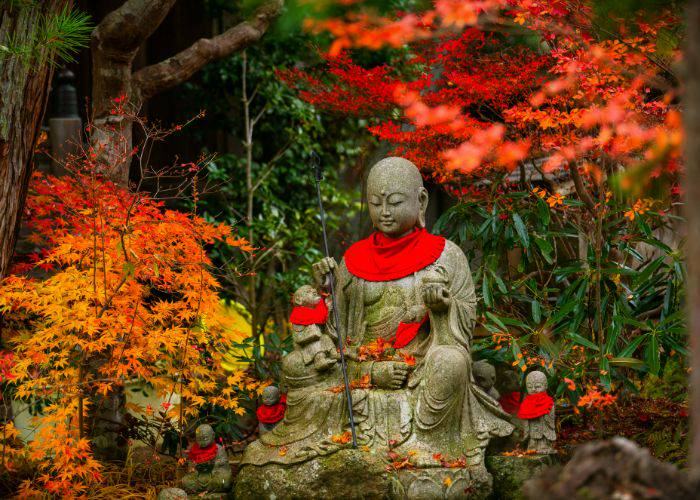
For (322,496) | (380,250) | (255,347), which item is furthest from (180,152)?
(322,496)

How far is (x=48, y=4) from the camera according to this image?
6871 millimetres

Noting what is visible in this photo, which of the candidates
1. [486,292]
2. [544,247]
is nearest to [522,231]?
[544,247]

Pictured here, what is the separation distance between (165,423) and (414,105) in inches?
150

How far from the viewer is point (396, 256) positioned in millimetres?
6738

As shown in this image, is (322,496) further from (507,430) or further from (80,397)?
(80,397)

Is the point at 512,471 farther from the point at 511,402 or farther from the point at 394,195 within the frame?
the point at 394,195

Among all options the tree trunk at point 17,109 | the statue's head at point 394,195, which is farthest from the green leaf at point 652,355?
the tree trunk at point 17,109

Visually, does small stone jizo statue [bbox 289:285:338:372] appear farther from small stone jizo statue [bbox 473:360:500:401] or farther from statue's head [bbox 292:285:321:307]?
small stone jizo statue [bbox 473:360:500:401]

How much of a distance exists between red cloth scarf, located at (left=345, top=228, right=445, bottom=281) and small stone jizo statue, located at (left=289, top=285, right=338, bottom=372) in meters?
0.46

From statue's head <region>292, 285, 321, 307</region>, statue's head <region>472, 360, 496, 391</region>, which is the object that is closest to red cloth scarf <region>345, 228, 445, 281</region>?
statue's head <region>292, 285, 321, 307</region>

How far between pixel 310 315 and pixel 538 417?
179cm

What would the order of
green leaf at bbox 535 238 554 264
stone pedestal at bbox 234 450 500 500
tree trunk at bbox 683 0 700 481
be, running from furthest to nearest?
green leaf at bbox 535 238 554 264
stone pedestal at bbox 234 450 500 500
tree trunk at bbox 683 0 700 481

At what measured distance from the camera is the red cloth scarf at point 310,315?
650 cm

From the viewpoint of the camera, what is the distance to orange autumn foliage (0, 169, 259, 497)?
6.43 meters
